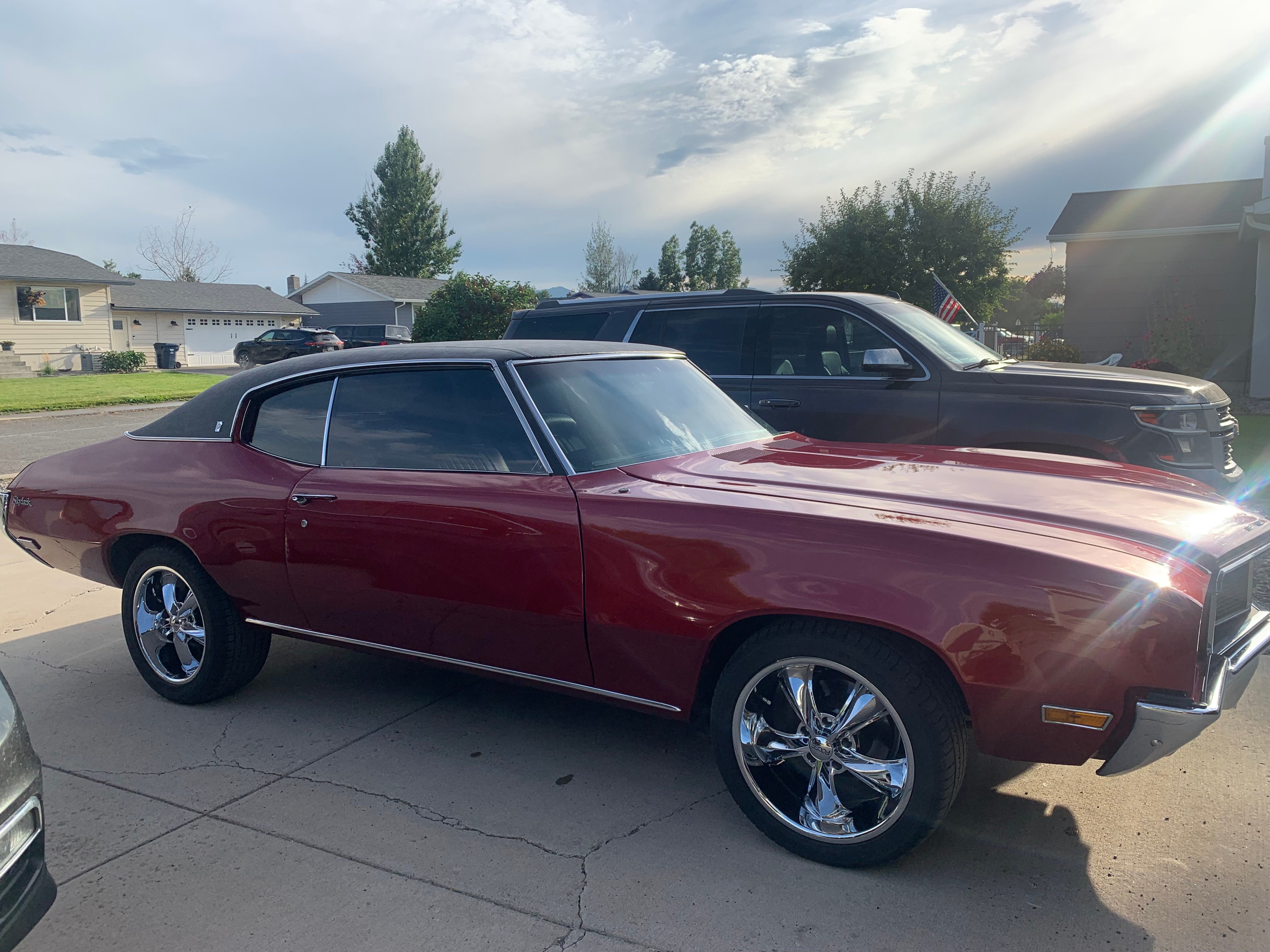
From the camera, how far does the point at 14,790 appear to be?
2104 millimetres

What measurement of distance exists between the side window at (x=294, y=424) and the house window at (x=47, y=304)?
36.6 m

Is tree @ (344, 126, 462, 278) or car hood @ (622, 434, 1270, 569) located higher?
tree @ (344, 126, 462, 278)

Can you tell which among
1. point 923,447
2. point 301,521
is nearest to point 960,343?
point 923,447

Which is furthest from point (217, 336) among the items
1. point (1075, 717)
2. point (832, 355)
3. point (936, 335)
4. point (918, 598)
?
point (1075, 717)

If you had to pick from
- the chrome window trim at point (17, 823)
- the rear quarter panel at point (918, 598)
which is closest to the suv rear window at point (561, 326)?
the rear quarter panel at point (918, 598)

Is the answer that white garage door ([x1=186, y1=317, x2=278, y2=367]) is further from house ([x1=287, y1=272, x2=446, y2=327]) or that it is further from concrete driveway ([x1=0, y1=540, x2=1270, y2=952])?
concrete driveway ([x1=0, y1=540, x2=1270, y2=952])

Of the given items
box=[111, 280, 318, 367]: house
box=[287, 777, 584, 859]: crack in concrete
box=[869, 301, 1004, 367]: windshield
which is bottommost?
box=[287, 777, 584, 859]: crack in concrete

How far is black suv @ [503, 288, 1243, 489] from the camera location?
5285 millimetres

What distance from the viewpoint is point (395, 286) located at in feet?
165

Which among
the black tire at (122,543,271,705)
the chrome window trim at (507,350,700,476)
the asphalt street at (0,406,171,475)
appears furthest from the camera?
the asphalt street at (0,406,171,475)

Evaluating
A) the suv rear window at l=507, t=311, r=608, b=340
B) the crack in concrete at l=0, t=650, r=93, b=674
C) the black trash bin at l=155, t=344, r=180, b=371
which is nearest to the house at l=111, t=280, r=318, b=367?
the black trash bin at l=155, t=344, r=180, b=371

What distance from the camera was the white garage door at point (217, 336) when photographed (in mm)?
43531

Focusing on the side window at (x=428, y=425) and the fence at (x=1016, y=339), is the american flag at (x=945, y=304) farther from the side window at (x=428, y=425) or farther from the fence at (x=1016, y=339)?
the side window at (x=428, y=425)

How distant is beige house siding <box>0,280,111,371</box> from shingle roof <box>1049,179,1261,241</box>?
33516mm
